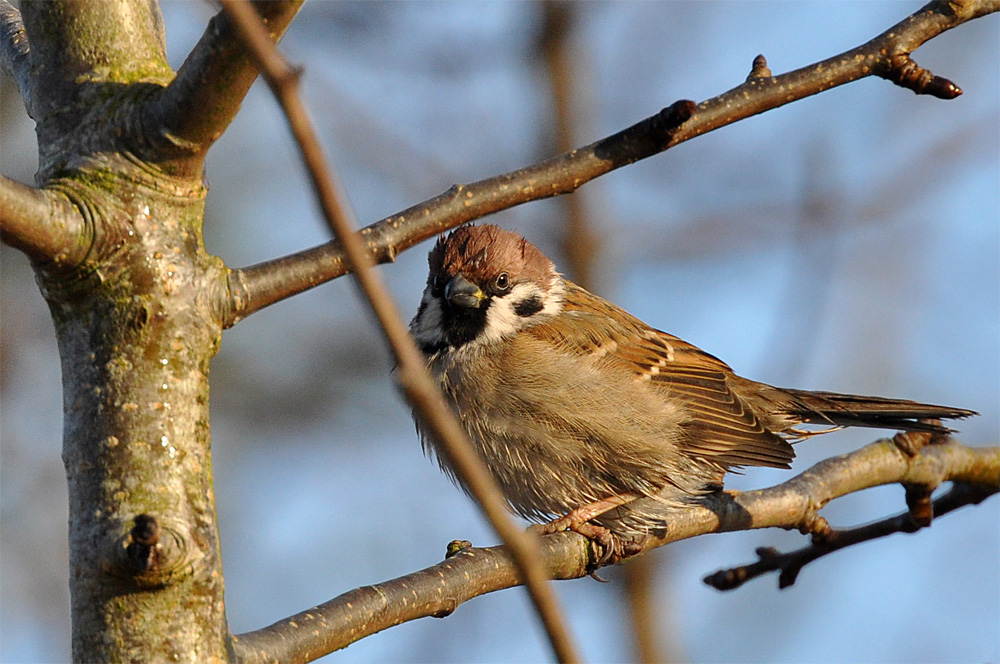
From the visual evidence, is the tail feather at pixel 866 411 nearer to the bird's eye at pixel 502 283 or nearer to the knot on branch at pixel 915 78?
the bird's eye at pixel 502 283

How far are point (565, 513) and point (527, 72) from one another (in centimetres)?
329

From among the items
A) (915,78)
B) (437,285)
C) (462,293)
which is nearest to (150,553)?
(915,78)

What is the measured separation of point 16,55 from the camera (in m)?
2.43

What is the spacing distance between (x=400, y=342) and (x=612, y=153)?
1477 mm

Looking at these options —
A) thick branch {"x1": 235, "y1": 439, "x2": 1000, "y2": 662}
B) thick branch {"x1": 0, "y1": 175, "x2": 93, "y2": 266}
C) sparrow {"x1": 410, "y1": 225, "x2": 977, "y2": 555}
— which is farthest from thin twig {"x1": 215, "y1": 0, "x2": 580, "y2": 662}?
sparrow {"x1": 410, "y1": 225, "x2": 977, "y2": 555}

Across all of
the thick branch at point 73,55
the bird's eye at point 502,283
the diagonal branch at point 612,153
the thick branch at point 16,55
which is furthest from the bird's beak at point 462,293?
the thick branch at point 73,55

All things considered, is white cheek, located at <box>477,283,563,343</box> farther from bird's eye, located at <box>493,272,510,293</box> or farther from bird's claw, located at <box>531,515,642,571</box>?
bird's claw, located at <box>531,515,642,571</box>

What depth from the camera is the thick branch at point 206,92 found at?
1865 millimetres

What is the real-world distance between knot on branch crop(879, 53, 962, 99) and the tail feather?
1.52 m

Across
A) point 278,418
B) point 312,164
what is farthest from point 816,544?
point 278,418

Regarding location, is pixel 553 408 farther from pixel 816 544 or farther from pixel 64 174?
pixel 64 174

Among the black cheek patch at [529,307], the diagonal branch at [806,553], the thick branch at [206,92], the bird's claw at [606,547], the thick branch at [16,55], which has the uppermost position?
the black cheek patch at [529,307]

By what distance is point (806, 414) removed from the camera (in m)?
4.71

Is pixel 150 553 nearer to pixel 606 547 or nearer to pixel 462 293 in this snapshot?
pixel 606 547
